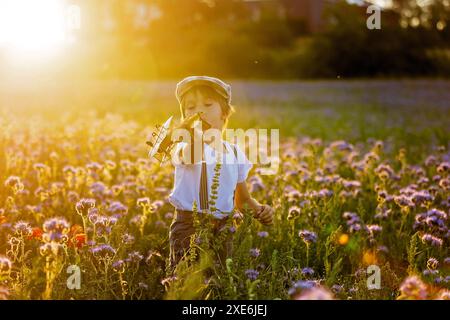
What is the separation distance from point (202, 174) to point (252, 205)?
0.44 meters

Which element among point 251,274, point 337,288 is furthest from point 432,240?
point 251,274

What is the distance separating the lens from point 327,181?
4.75 metres

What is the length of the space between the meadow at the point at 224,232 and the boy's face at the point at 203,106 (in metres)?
0.62

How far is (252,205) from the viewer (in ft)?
12.1

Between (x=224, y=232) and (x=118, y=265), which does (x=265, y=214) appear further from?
(x=118, y=265)

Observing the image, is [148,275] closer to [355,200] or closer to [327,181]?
[327,181]

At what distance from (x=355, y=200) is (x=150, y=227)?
5.84ft

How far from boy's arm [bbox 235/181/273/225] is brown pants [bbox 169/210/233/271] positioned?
21 centimetres

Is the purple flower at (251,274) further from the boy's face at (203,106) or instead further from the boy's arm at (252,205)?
the boy's face at (203,106)

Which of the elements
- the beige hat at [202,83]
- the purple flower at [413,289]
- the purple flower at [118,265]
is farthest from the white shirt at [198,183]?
the purple flower at [413,289]

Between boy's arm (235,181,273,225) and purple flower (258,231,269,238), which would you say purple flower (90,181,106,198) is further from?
purple flower (258,231,269,238)

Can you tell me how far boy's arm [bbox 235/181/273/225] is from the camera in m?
3.53
